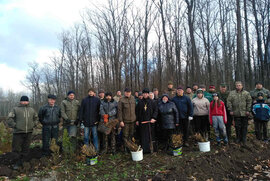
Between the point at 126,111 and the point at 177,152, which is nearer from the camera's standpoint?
the point at 177,152

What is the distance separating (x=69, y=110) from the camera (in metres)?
6.32

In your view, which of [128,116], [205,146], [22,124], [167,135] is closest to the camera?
[22,124]

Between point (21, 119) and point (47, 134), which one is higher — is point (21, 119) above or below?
above

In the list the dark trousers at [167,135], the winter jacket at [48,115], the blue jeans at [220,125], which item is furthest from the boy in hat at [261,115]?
the winter jacket at [48,115]

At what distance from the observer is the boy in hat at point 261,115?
22.8 ft

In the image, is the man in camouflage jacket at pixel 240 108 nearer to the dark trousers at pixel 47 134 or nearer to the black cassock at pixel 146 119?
the black cassock at pixel 146 119

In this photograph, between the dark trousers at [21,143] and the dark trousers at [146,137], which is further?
the dark trousers at [146,137]

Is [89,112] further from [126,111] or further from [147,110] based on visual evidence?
[147,110]

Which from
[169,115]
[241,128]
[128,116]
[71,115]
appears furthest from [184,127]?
[71,115]

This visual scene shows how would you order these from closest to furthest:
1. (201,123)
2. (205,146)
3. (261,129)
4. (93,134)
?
(205,146), (93,134), (201,123), (261,129)

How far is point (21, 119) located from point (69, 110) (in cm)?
140

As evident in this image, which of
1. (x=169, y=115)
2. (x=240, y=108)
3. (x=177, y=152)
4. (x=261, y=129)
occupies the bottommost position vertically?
(x=177, y=152)

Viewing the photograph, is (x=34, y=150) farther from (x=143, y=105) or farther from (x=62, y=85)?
(x=62, y=85)

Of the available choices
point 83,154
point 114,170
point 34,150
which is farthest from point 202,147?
point 34,150
